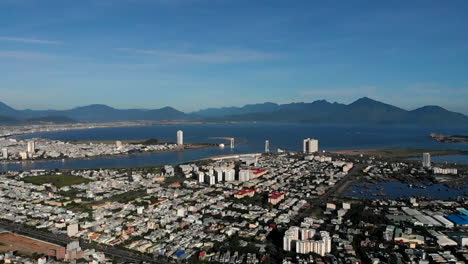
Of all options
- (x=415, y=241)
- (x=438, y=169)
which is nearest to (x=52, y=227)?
(x=415, y=241)

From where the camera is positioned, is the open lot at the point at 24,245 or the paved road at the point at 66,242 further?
the open lot at the point at 24,245

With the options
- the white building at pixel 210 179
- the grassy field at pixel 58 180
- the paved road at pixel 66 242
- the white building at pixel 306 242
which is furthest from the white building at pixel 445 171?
the grassy field at pixel 58 180

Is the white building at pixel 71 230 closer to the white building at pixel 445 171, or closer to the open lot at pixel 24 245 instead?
the open lot at pixel 24 245

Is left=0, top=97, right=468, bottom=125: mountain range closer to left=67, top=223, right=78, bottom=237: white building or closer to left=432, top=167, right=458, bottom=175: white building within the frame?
left=432, top=167, right=458, bottom=175: white building

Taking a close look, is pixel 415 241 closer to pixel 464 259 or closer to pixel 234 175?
pixel 464 259

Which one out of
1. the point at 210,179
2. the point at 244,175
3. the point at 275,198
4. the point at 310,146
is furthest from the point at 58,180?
the point at 310,146

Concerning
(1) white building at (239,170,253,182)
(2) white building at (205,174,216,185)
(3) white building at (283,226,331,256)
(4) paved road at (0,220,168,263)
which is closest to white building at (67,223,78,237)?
(4) paved road at (0,220,168,263)

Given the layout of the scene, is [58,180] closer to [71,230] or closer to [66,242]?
[71,230]
